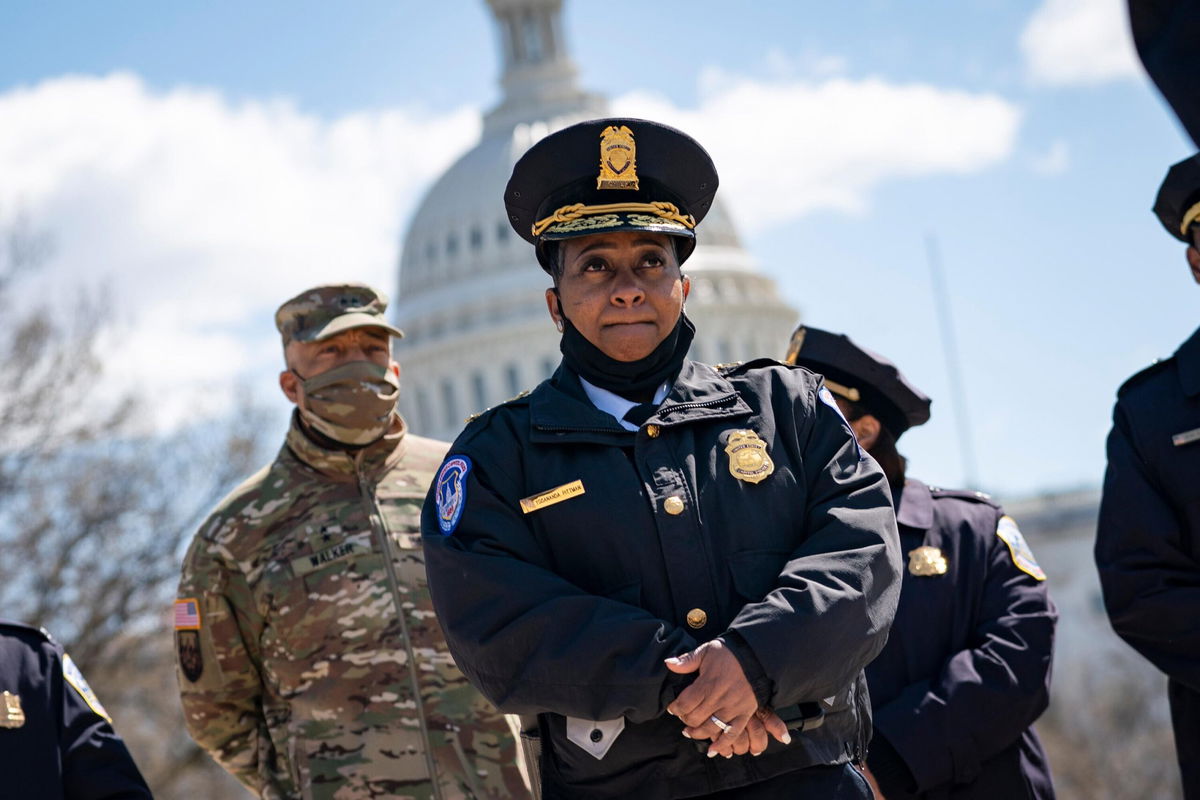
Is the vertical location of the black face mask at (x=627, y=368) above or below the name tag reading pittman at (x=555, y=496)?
above

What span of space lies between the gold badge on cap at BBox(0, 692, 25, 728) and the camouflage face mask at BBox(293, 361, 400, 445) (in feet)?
4.92

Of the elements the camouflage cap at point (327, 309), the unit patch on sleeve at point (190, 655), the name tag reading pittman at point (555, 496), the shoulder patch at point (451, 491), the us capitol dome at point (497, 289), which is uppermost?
the us capitol dome at point (497, 289)

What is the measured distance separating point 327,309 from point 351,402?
36 cm

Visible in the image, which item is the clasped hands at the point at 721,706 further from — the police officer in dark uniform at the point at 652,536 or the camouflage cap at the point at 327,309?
the camouflage cap at the point at 327,309

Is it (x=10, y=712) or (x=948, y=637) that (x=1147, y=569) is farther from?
(x=10, y=712)

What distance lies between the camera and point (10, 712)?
420cm

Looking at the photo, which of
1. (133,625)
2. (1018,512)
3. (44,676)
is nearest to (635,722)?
(44,676)

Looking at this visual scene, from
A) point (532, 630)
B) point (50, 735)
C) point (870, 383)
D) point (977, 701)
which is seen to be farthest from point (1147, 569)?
point (50, 735)

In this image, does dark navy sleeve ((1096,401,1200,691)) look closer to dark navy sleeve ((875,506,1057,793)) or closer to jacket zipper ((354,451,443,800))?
dark navy sleeve ((875,506,1057,793))

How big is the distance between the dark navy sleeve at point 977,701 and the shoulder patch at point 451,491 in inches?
66.4

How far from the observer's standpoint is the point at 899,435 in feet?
17.9

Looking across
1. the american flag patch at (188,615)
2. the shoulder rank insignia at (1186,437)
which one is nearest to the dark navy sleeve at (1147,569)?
the shoulder rank insignia at (1186,437)

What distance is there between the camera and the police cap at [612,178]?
12.2 ft

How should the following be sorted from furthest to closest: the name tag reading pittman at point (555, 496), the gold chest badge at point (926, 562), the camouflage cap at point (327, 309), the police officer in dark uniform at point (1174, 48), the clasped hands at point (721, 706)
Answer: the camouflage cap at point (327, 309), the gold chest badge at point (926, 562), the name tag reading pittman at point (555, 496), the clasped hands at point (721, 706), the police officer in dark uniform at point (1174, 48)
